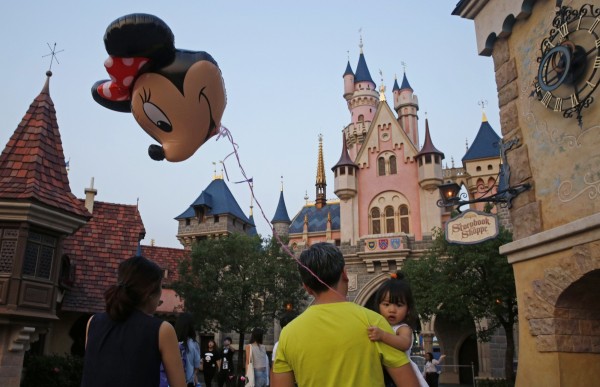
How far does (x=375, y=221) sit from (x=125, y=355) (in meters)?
27.6

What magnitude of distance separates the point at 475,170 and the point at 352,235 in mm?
9402

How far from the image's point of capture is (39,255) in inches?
444

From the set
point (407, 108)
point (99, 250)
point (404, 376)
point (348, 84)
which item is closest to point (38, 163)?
point (99, 250)

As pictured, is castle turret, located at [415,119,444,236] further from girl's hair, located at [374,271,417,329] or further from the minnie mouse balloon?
girl's hair, located at [374,271,417,329]

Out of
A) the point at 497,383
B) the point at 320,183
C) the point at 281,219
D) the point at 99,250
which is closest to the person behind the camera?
the point at 497,383

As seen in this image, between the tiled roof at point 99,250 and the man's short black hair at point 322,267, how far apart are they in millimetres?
13797

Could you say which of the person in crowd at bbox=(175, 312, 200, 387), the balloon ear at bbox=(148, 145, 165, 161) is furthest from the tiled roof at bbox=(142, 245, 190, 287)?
the balloon ear at bbox=(148, 145, 165, 161)

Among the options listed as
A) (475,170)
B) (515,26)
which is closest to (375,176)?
(475,170)

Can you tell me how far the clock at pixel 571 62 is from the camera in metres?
5.82

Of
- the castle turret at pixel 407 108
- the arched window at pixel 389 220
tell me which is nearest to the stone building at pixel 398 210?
the arched window at pixel 389 220

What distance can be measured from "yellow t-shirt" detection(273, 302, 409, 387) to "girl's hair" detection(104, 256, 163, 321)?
2.69ft

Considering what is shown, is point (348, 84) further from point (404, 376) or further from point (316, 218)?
point (404, 376)

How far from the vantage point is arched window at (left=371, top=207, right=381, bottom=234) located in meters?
29.3

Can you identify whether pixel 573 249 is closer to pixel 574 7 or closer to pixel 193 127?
pixel 574 7
